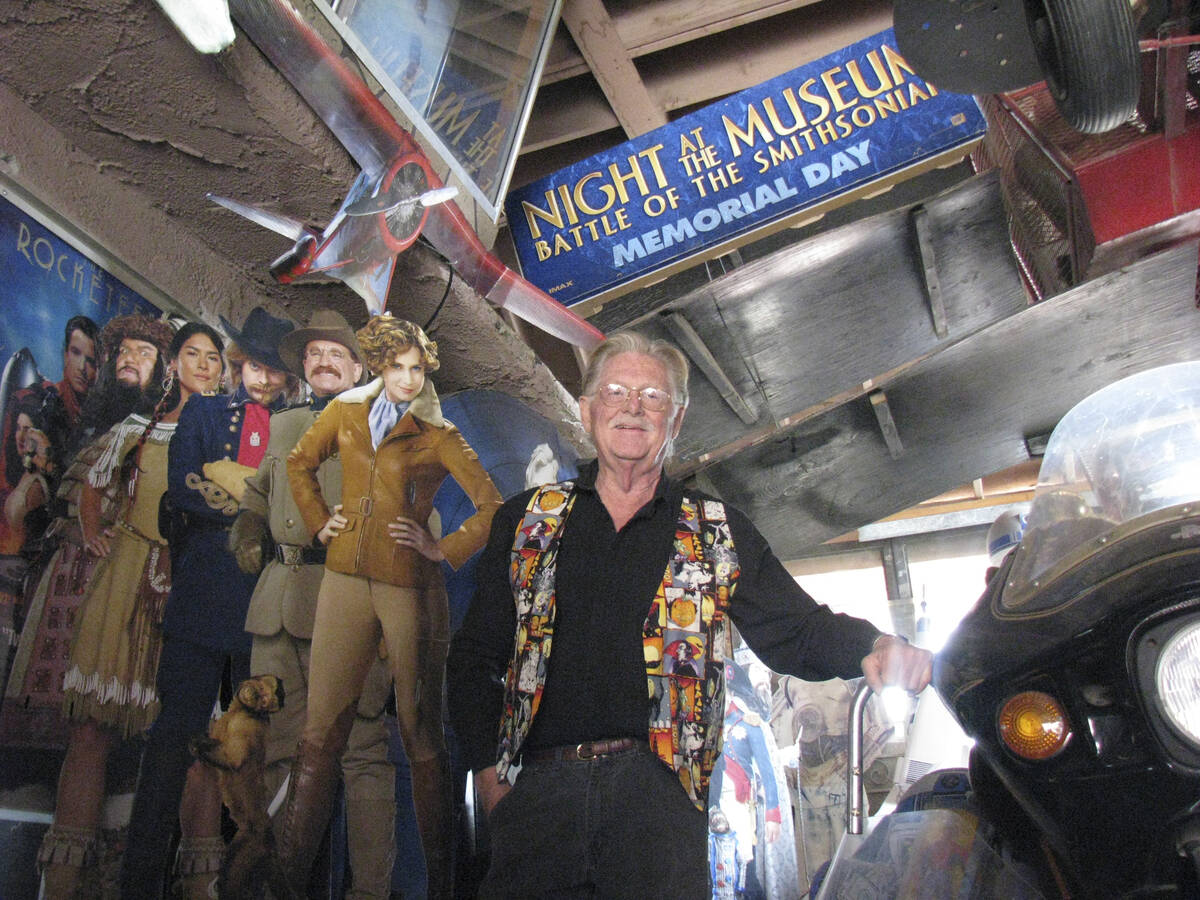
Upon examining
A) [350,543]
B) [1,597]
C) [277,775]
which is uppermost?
[350,543]

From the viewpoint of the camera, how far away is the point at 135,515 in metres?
1.85

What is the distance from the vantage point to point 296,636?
216 cm

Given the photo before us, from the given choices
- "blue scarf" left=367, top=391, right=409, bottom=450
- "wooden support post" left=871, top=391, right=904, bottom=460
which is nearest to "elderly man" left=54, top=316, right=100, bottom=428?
"blue scarf" left=367, top=391, right=409, bottom=450

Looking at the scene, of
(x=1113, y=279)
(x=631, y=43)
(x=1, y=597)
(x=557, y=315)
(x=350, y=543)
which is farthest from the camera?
(x=631, y=43)

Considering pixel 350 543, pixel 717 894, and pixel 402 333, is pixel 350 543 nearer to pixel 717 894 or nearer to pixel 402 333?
pixel 402 333

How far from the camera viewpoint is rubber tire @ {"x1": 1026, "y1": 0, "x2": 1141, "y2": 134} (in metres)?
2.67

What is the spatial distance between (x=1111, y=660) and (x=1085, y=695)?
6 cm

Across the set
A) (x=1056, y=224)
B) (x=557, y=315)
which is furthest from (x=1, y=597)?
(x=1056, y=224)

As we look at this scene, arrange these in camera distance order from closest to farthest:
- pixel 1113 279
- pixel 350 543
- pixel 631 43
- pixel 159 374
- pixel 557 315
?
pixel 159 374 < pixel 350 543 < pixel 557 315 < pixel 1113 279 < pixel 631 43

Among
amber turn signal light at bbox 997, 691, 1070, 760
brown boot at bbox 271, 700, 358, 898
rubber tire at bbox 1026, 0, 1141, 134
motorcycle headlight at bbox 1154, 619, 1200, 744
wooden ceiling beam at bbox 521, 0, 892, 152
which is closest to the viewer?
motorcycle headlight at bbox 1154, 619, 1200, 744

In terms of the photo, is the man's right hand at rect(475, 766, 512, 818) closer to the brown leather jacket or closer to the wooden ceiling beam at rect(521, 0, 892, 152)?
the brown leather jacket

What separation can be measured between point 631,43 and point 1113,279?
2.68m

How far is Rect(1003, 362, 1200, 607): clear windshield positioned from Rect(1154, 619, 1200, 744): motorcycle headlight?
22cm

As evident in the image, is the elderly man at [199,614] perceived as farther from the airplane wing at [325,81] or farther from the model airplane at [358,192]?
the airplane wing at [325,81]
